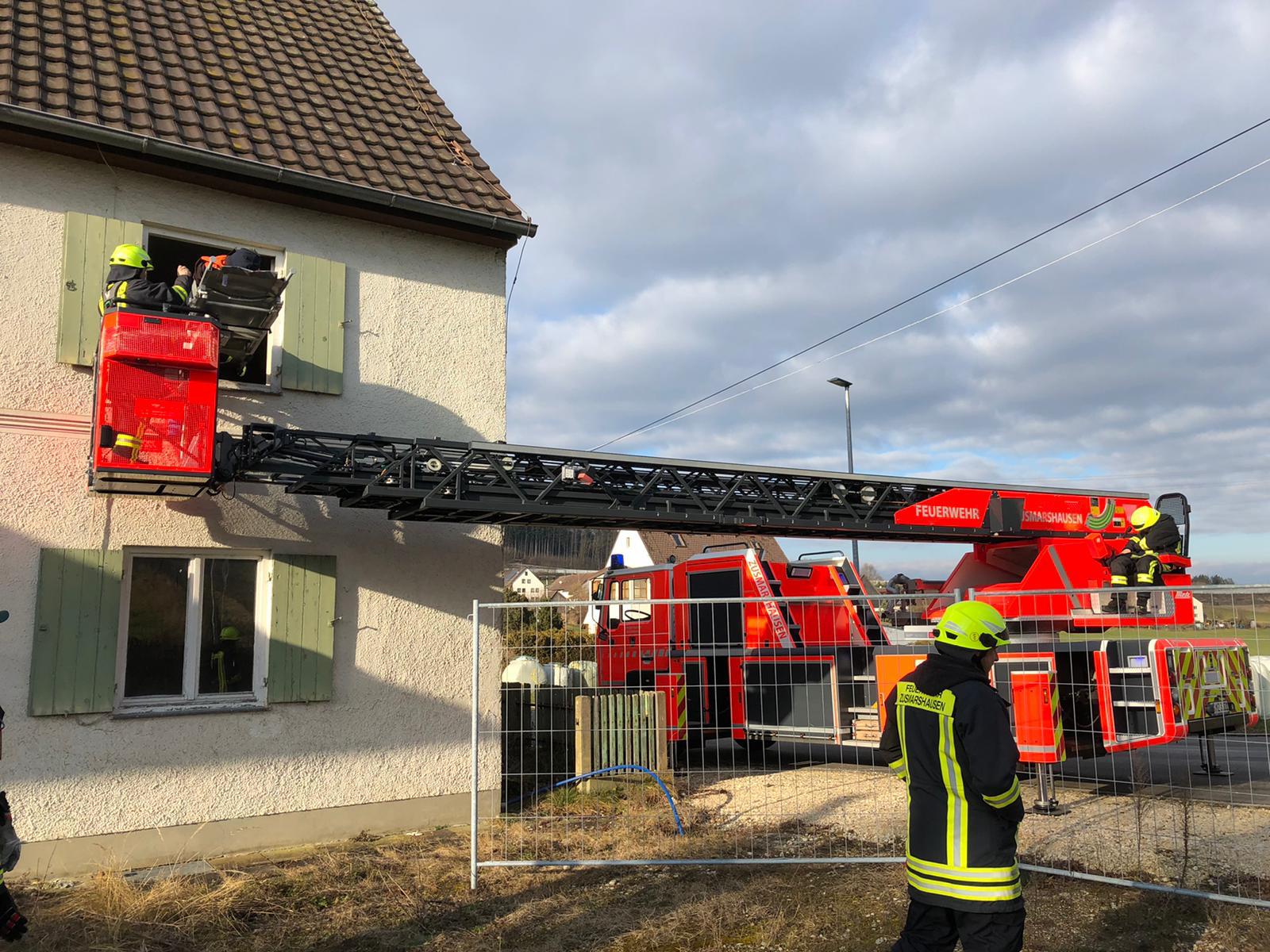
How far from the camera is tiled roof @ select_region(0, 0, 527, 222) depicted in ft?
24.4

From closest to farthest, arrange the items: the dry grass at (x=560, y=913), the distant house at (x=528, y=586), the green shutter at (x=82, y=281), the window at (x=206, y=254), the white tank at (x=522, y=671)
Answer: the dry grass at (x=560, y=913) → the green shutter at (x=82, y=281) → the window at (x=206, y=254) → the white tank at (x=522, y=671) → the distant house at (x=528, y=586)

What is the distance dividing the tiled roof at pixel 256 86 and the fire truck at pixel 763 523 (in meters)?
2.06

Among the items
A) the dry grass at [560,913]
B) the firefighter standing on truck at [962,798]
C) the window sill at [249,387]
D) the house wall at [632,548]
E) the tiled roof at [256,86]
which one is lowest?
the dry grass at [560,913]

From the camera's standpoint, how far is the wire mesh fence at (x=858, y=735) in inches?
257

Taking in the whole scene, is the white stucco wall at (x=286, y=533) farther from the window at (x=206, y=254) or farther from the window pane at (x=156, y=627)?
the window pane at (x=156, y=627)

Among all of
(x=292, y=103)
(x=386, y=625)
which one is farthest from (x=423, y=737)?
(x=292, y=103)

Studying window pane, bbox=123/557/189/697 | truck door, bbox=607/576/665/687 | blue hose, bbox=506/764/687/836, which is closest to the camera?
window pane, bbox=123/557/189/697

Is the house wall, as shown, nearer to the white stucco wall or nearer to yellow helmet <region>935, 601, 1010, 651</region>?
the white stucco wall

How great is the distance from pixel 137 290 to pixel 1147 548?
28.6 feet

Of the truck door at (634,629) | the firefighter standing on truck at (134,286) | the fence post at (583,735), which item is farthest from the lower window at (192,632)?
the truck door at (634,629)

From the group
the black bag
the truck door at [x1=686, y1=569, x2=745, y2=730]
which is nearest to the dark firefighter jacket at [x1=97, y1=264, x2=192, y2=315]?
the black bag

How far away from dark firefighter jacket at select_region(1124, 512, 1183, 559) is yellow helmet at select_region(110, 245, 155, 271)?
8.71m

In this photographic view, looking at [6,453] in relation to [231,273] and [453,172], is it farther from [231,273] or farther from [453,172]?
[453,172]

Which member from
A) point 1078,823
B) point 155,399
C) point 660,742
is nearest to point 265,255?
point 155,399
